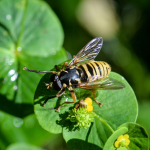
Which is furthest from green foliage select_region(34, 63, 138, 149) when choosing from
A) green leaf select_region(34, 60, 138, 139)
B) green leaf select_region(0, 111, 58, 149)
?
green leaf select_region(0, 111, 58, 149)

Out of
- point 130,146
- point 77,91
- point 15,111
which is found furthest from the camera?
point 15,111

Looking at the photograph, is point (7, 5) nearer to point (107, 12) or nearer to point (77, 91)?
point (77, 91)

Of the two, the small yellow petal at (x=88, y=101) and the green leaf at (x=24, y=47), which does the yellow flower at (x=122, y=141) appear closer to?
the small yellow petal at (x=88, y=101)

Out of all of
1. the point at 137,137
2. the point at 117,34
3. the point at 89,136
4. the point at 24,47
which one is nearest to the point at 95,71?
the point at 89,136

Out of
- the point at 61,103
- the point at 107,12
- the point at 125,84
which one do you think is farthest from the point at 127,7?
the point at 61,103

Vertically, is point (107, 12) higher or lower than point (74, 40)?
higher

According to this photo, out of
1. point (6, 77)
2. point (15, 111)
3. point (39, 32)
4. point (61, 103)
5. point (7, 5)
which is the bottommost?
point (15, 111)

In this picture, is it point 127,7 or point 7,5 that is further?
point 127,7
